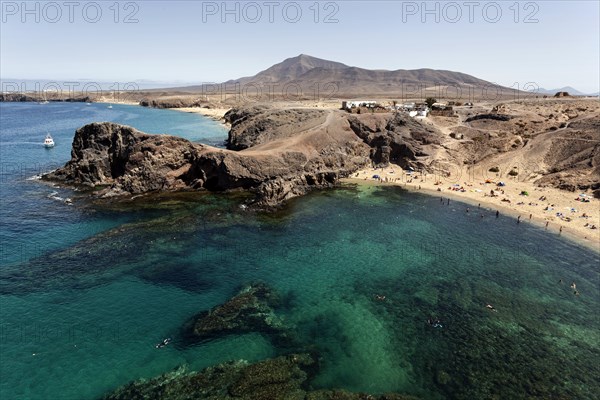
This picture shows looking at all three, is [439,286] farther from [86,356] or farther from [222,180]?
[222,180]

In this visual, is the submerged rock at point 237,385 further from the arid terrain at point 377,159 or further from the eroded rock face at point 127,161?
the eroded rock face at point 127,161

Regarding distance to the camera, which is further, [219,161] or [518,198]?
[518,198]

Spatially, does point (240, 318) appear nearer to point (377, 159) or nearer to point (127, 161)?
point (127, 161)

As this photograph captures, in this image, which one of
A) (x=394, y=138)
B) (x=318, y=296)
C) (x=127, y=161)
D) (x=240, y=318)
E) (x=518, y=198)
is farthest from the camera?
(x=394, y=138)

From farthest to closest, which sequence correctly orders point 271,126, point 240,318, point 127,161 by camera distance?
point 271,126 → point 127,161 → point 240,318

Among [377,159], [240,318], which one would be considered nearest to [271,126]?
[377,159]
